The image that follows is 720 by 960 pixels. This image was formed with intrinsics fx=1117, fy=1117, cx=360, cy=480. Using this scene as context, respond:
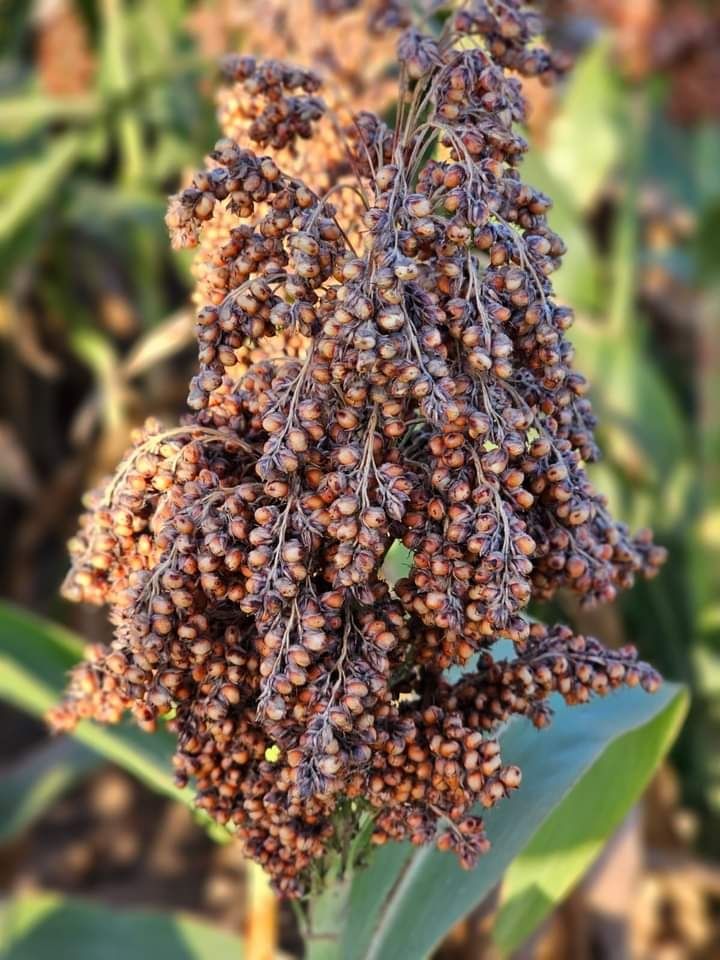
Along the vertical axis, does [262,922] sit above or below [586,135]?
below

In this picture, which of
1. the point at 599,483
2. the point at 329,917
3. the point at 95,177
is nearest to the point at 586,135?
the point at 599,483

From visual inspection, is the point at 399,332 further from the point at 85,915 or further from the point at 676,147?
the point at 676,147

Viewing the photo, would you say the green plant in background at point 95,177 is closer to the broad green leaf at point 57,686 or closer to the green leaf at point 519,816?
the broad green leaf at point 57,686

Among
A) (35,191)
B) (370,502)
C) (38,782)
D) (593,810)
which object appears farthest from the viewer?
(35,191)

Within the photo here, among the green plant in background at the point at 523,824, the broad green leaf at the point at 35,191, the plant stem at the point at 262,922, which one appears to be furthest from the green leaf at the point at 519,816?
the broad green leaf at the point at 35,191

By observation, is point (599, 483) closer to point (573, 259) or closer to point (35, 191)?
point (573, 259)

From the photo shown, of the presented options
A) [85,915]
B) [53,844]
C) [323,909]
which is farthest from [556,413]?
[53,844]
